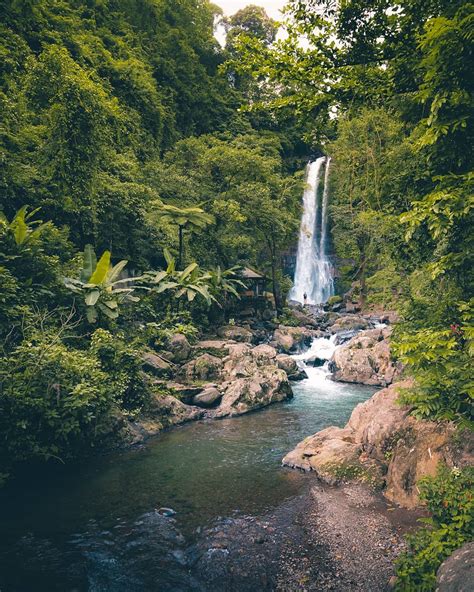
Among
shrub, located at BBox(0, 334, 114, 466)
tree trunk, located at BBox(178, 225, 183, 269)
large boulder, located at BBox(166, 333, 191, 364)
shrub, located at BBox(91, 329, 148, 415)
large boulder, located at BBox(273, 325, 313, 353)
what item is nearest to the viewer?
shrub, located at BBox(0, 334, 114, 466)

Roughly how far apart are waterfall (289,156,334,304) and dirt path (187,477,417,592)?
29.3 meters

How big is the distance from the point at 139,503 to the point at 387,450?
4.84 metres

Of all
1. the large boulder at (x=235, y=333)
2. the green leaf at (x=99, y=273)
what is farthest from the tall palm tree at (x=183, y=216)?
the green leaf at (x=99, y=273)

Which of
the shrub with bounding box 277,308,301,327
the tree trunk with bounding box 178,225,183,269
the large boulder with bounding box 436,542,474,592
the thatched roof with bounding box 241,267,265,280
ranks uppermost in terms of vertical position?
the tree trunk with bounding box 178,225,183,269

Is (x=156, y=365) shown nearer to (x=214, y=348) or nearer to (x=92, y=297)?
(x=214, y=348)

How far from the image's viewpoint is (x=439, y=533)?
4.58 meters

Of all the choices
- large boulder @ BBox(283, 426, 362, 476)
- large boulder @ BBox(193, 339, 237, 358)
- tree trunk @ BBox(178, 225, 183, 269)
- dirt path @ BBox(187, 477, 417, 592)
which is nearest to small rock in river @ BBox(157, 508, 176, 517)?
dirt path @ BBox(187, 477, 417, 592)

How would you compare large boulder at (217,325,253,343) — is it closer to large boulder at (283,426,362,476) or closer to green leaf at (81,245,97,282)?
green leaf at (81,245,97,282)

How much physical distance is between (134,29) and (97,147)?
25.7m

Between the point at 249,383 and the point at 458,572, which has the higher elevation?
the point at 458,572

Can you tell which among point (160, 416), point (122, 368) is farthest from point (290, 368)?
point (122, 368)

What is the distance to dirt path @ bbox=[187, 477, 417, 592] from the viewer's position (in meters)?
5.08

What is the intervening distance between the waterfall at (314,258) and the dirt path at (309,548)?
2934 centimetres

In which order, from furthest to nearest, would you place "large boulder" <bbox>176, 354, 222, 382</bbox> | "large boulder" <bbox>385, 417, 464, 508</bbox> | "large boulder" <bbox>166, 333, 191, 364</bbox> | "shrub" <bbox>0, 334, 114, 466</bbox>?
"large boulder" <bbox>166, 333, 191, 364</bbox> → "large boulder" <bbox>176, 354, 222, 382</bbox> → "shrub" <bbox>0, 334, 114, 466</bbox> → "large boulder" <bbox>385, 417, 464, 508</bbox>
